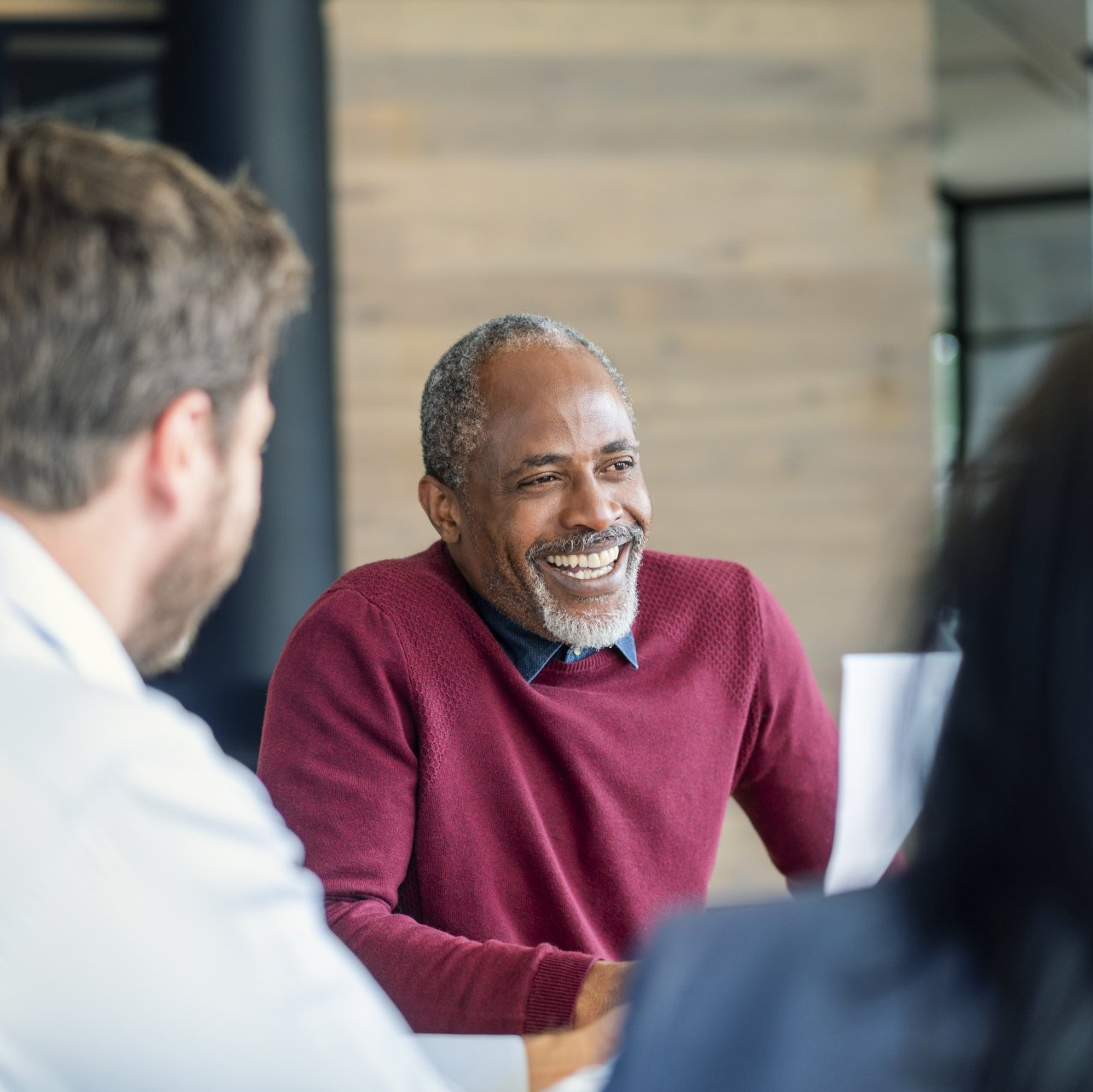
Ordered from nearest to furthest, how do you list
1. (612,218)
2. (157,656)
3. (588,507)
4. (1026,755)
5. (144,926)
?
(1026,755) → (144,926) → (157,656) → (588,507) → (612,218)

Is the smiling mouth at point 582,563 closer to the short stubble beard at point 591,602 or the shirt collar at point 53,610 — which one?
the short stubble beard at point 591,602

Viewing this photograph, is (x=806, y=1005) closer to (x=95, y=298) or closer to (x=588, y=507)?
(x=95, y=298)

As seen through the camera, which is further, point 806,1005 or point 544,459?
point 544,459

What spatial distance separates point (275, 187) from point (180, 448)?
8.44 ft

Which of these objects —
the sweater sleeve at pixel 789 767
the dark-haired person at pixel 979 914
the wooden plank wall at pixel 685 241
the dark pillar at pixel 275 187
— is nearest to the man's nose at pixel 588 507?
the sweater sleeve at pixel 789 767

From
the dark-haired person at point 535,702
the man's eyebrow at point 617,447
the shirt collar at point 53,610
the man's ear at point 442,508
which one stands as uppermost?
the man's eyebrow at point 617,447

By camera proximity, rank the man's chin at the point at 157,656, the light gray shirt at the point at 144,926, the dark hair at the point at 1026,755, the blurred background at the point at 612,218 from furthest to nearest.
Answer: the blurred background at the point at 612,218, the man's chin at the point at 157,656, the light gray shirt at the point at 144,926, the dark hair at the point at 1026,755

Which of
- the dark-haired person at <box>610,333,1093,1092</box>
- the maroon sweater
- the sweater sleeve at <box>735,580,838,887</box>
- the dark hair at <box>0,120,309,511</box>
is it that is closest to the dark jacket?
the dark-haired person at <box>610,333,1093,1092</box>

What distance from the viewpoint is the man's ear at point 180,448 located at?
3.23ft

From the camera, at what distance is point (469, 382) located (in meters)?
1.70

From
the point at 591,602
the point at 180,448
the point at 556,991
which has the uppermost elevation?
the point at 180,448

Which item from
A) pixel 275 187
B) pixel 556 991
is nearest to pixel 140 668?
pixel 556 991

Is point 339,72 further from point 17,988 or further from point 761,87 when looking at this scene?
point 17,988

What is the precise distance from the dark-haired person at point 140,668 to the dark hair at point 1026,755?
0.40 meters
